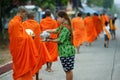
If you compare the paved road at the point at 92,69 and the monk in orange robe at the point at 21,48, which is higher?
the monk in orange robe at the point at 21,48

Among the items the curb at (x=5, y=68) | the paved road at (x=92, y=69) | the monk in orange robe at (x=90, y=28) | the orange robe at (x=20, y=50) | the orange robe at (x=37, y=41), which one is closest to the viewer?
the orange robe at (x=20, y=50)

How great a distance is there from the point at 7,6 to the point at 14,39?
1621 cm

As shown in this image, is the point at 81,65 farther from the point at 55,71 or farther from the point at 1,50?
the point at 1,50

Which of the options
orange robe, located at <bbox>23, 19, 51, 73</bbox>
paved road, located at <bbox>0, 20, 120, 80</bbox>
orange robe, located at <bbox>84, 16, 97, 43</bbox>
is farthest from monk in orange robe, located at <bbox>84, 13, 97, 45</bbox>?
orange robe, located at <bbox>23, 19, 51, 73</bbox>

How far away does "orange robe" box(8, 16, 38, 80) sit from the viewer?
30.1 feet

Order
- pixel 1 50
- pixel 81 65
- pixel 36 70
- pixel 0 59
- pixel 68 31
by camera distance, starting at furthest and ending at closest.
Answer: pixel 1 50, pixel 0 59, pixel 81 65, pixel 36 70, pixel 68 31

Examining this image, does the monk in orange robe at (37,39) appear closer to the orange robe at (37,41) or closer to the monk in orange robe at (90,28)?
the orange robe at (37,41)

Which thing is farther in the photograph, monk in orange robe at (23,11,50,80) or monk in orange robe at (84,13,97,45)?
monk in orange robe at (84,13,97,45)

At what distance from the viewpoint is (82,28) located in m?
19.1

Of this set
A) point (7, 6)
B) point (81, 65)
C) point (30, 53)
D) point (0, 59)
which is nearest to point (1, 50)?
point (0, 59)

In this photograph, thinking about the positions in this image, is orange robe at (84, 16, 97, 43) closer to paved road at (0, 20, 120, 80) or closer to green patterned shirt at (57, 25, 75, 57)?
paved road at (0, 20, 120, 80)

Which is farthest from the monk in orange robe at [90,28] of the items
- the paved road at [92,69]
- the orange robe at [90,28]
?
the paved road at [92,69]

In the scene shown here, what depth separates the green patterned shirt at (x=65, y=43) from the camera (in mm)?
9248

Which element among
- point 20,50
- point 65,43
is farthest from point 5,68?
point 65,43
